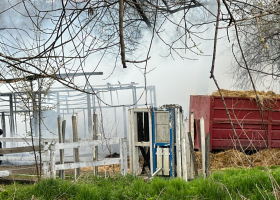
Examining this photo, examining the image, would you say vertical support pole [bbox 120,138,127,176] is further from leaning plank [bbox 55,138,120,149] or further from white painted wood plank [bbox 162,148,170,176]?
white painted wood plank [bbox 162,148,170,176]

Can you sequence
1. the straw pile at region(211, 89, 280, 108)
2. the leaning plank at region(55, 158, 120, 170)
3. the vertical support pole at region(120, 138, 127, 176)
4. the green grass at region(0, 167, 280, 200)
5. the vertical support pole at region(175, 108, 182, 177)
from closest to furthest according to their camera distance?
the green grass at region(0, 167, 280, 200), the vertical support pole at region(175, 108, 182, 177), the leaning plank at region(55, 158, 120, 170), the vertical support pole at region(120, 138, 127, 176), the straw pile at region(211, 89, 280, 108)

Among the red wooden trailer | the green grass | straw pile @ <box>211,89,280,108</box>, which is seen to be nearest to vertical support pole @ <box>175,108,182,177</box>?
the green grass

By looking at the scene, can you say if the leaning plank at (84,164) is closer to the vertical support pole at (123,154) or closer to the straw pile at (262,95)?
the vertical support pole at (123,154)

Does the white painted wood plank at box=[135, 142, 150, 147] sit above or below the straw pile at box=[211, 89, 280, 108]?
below

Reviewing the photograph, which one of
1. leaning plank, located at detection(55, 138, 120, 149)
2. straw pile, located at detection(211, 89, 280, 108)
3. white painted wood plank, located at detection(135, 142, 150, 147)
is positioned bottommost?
white painted wood plank, located at detection(135, 142, 150, 147)

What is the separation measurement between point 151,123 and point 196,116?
5055 mm

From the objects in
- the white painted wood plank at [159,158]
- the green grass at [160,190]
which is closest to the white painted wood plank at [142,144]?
the white painted wood plank at [159,158]

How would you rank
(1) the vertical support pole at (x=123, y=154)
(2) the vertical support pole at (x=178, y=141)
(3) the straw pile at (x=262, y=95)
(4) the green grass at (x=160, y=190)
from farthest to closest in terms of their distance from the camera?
(3) the straw pile at (x=262, y=95) < (1) the vertical support pole at (x=123, y=154) < (2) the vertical support pole at (x=178, y=141) < (4) the green grass at (x=160, y=190)

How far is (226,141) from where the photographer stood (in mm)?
10438

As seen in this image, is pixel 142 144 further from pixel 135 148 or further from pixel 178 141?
pixel 178 141

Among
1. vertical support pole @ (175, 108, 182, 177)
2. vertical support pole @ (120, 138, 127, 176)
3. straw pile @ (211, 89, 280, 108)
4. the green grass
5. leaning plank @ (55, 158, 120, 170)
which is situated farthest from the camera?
straw pile @ (211, 89, 280, 108)

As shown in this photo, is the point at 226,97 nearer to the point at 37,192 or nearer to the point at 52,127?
the point at 37,192

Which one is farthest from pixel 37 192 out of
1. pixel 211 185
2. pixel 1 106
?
pixel 1 106

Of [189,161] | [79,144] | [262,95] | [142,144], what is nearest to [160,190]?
[142,144]
